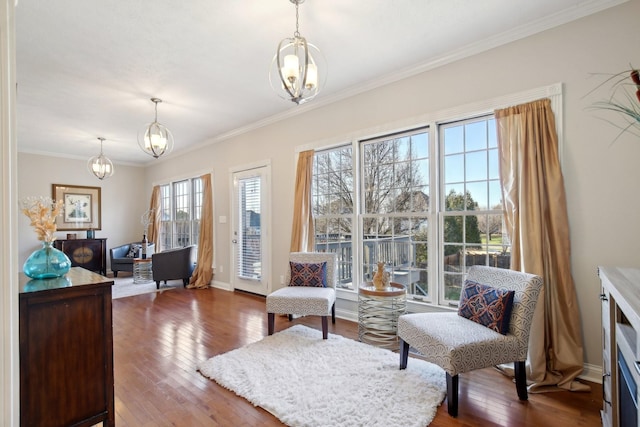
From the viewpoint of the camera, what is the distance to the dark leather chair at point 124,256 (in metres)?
6.38

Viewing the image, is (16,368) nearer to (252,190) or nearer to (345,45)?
(345,45)

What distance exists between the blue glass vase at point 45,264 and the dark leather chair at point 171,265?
389 cm

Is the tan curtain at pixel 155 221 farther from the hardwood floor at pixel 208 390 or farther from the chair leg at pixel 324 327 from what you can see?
the chair leg at pixel 324 327

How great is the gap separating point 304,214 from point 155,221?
4.78m

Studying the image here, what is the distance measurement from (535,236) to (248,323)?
9.84 feet

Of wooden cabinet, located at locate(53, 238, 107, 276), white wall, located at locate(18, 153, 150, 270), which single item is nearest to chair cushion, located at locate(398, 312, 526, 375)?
wooden cabinet, located at locate(53, 238, 107, 276)

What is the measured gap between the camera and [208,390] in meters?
2.13

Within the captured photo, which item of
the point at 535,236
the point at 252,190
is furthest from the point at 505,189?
the point at 252,190

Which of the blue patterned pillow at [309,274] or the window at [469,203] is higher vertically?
the window at [469,203]

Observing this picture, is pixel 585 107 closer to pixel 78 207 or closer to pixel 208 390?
pixel 208 390

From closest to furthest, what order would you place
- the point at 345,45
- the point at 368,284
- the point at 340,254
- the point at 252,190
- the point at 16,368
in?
the point at 16,368 → the point at 345,45 → the point at 368,284 → the point at 340,254 → the point at 252,190

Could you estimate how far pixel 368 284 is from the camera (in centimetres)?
309

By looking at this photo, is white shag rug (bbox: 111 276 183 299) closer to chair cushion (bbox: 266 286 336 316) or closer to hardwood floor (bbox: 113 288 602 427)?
hardwood floor (bbox: 113 288 602 427)

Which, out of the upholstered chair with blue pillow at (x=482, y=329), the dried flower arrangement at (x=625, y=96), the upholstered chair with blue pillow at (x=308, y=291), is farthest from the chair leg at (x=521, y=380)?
the dried flower arrangement at (x=625, y=96)
